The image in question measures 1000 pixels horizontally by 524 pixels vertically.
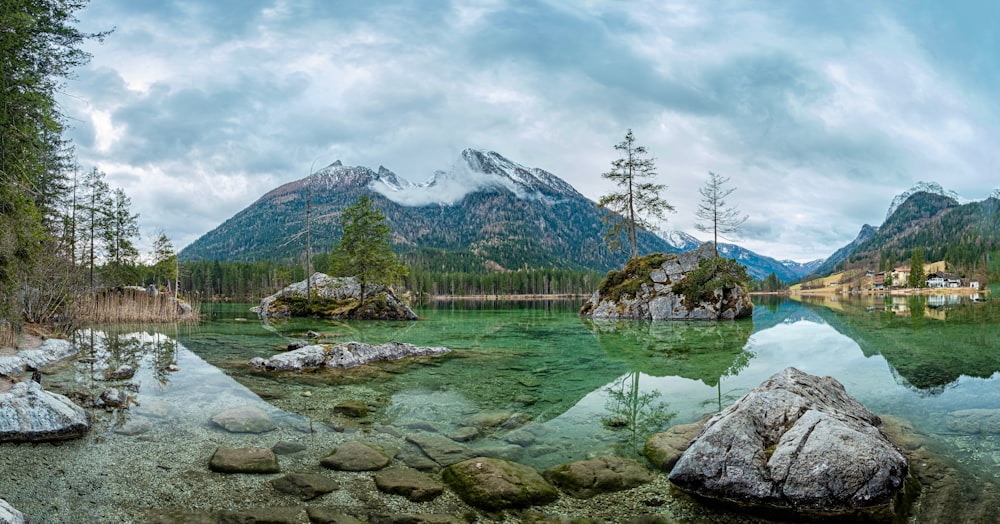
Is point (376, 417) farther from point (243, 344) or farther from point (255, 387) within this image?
point (243, 344)

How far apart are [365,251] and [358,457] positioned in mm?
36593

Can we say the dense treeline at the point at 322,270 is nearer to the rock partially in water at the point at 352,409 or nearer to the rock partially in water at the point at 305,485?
the rock partially in water at the point at 352,409

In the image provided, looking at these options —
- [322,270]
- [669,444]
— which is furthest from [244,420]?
[322,270]

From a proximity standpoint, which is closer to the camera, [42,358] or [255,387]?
[255,387]

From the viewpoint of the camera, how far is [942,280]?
153 meters

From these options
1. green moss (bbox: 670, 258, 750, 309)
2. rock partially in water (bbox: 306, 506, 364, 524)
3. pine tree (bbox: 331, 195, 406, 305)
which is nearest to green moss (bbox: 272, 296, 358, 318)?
pine tree (bbox: 331, 195, 406, 305)

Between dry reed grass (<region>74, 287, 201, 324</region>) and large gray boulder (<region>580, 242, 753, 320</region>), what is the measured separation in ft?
113

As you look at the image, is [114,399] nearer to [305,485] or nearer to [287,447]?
[287,447]

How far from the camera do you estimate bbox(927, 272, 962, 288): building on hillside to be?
479ft

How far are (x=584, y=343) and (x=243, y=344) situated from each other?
16350 millimetres

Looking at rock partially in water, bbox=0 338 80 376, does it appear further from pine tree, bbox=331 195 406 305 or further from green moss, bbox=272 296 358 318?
green moss, bbox=272 296 358 318

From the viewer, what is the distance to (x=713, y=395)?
1245cm

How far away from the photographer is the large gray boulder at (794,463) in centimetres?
608

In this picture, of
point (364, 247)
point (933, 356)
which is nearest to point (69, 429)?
point (933, 356)
